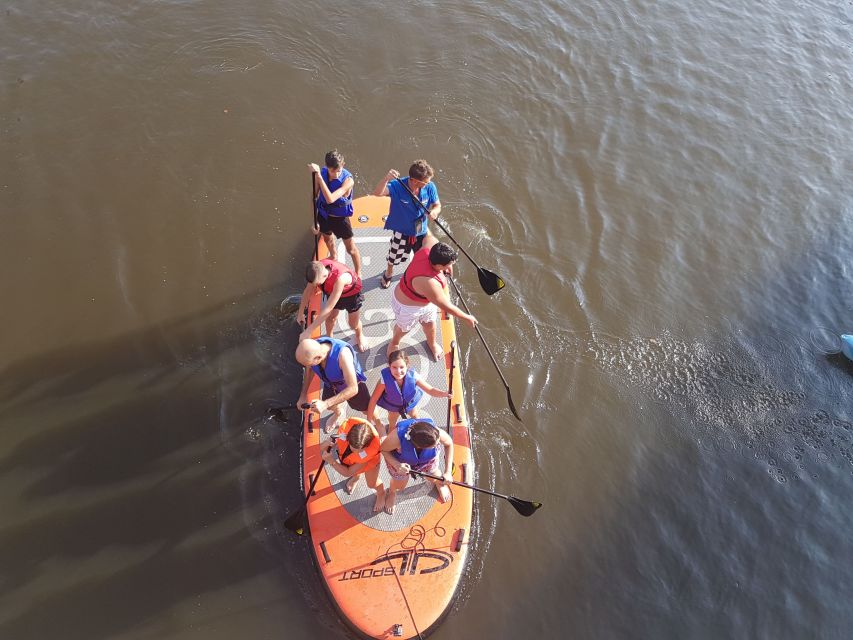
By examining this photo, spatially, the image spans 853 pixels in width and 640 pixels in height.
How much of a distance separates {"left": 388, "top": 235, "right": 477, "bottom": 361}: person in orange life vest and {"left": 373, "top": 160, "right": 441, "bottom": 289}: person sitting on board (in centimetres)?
72

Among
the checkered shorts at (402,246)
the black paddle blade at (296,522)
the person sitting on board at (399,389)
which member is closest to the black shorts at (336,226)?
the checkered shorts at (402,246)

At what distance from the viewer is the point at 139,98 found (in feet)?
31.8

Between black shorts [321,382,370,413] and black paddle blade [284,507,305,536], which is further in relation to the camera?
black shorts [321,382,370,413]

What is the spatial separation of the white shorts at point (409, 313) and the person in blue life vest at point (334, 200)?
1330 mm

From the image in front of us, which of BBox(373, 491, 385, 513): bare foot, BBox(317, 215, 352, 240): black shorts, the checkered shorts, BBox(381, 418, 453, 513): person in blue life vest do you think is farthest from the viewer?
BBox(317, 215, 352, 240): black shorts

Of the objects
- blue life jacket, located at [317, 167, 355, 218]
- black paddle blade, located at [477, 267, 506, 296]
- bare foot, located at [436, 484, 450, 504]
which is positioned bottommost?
bare foot, located at [436, 484, 450, 504]

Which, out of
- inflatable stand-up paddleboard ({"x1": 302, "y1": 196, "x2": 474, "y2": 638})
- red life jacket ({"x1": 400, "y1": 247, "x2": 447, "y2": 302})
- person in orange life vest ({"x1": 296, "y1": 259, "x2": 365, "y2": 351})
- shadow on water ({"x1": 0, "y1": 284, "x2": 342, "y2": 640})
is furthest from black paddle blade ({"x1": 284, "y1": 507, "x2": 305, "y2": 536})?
red life jacket ({"x1": 400, "y1": 247, "x2": 447, "y2": 302})

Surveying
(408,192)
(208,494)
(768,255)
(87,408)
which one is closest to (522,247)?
(408,192)

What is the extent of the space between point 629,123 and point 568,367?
17.5 feet

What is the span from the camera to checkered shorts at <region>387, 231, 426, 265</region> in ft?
20.9

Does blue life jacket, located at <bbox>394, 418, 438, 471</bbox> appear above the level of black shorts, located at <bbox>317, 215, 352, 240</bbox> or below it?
below

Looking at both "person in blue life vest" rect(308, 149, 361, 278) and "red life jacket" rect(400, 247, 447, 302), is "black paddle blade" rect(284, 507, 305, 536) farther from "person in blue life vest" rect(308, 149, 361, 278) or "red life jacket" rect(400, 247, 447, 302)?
"person in blue life vest" rect(308, 149, 361, 278)

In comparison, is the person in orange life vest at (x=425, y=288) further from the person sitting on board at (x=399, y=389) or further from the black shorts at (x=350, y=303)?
the person sitting on board at (x=399, y=389)

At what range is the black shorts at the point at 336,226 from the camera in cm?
654
